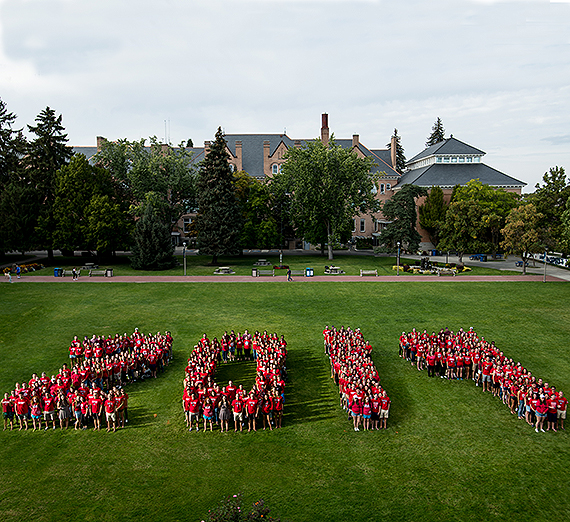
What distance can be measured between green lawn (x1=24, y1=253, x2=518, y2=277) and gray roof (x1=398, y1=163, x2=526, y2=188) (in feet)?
54.9

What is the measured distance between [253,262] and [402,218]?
1910 centimetres

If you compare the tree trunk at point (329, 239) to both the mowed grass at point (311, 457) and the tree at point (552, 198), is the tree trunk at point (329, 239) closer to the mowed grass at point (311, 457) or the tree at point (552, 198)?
the tree at point (552, 198)

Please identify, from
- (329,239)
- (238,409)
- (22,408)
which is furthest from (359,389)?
(329,239)

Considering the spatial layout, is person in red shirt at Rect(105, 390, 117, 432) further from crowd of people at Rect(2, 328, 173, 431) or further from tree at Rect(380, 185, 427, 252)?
tree at Rect(380, 185, 427, 252)

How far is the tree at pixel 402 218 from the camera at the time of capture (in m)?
53.6

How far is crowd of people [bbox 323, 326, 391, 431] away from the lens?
13.5 meters

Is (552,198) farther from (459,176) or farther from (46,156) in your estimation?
(46,156)

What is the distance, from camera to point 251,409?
13.5 meters

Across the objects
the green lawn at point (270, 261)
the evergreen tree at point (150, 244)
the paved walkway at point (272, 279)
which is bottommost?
the paved walkway at point (272, 279)

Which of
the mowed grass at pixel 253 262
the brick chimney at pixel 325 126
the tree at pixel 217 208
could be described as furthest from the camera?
the brick chimney at pixel 325 126

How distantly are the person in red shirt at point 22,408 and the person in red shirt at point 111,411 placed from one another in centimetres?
255

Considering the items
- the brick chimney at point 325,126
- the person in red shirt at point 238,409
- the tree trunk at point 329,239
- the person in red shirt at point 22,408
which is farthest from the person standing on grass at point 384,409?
the brick chimney at point 325,126

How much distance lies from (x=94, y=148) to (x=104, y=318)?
60.2 m

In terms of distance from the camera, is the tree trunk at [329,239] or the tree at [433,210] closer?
the tree trunk at [329,239]
